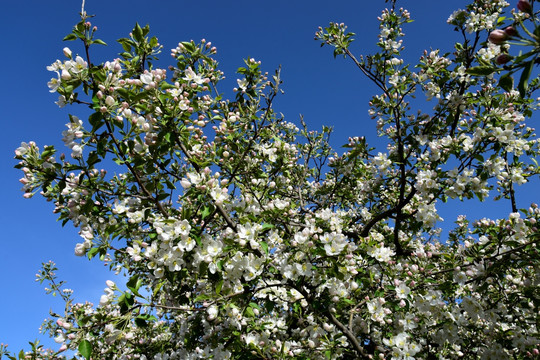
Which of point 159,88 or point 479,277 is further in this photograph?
point 479,277

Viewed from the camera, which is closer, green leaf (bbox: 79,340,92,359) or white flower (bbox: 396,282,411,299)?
green leaf (bbox: 79,340,92,359)

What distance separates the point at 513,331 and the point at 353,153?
2518 millimetres

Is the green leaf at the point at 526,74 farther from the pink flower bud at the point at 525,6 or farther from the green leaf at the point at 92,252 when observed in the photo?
the green leaf at the point at 92,252

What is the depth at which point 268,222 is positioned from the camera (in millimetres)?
2982

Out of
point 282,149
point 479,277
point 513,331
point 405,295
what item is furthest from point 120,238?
point 513,331

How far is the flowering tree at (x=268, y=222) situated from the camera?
2.51m

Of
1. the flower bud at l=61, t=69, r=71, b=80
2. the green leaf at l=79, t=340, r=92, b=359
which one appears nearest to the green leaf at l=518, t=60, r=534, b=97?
the flower bud at l=61, t=69, r=71, b=80

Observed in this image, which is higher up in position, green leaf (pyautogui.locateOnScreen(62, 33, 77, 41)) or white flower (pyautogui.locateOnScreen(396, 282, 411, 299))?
green leaf (pyautogui.locateOnScreen(62, 33, 77, 41))

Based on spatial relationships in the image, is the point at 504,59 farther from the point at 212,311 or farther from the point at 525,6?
the point at 212,311

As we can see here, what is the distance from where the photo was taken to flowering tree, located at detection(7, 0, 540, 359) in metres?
2.51

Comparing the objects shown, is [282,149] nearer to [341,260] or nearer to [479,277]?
[341,260]

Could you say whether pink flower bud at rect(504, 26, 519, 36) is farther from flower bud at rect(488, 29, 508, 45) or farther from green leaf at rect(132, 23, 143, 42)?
green leaf at rect(132, 23, 143, 42)

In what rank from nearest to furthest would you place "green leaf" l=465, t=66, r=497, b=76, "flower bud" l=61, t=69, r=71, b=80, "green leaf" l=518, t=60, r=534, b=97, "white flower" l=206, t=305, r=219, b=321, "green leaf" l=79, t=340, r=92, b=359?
"green leaf" l=518, t=60, r=534, b=97, "green leaf" l=465, t=66, r=497, b=76, "green leaf" l=79, t=340, r=92, b=359, "flower bud" l=61, t=69, r=71, b=80, "white flower" l=206, t=305, r=219, b=321

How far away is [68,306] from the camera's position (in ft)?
17.5
